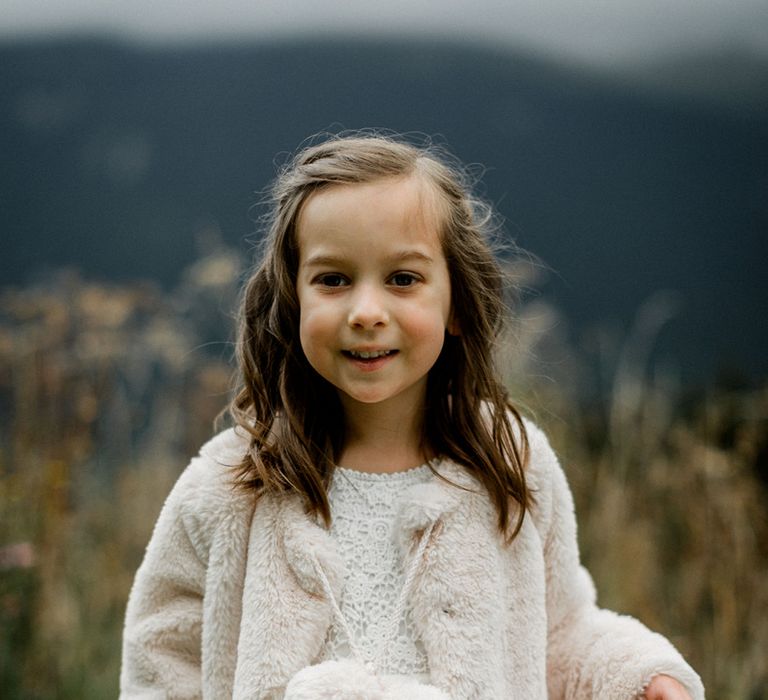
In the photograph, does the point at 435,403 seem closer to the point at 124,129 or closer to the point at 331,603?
the point at 331,603

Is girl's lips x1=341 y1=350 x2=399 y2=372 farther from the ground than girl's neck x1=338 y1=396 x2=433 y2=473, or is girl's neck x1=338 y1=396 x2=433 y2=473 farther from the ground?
girl's lips x1=341 y1=350 x2=399 y2=372

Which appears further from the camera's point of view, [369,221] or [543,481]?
[543,481]

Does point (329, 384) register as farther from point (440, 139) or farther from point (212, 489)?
point (440, 139)

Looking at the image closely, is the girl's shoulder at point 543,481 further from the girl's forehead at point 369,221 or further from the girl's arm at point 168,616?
the girl's arm at point 168,616

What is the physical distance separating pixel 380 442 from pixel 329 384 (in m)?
0.14

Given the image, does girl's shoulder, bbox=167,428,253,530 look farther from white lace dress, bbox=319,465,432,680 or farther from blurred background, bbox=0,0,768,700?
blurred background, bbox=0,0,768,700

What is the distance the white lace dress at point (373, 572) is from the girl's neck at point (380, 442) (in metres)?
0.02

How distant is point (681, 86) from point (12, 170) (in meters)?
2.89

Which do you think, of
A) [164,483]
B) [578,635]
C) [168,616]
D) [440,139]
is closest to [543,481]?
[578,635]

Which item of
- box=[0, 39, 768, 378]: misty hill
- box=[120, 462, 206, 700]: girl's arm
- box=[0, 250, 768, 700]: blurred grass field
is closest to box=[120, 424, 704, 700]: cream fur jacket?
box=[120, 462, 206, 700]: girl's arm

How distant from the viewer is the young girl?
1533 mm

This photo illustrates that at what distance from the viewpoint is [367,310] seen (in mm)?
1484

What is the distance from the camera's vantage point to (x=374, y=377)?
1.54 metres

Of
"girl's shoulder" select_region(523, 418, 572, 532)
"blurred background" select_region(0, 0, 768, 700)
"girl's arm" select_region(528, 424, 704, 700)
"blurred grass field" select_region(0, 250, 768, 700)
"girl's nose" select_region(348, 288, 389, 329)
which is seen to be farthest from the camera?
"blurred background" select_region(0, 0, 768, 700)
